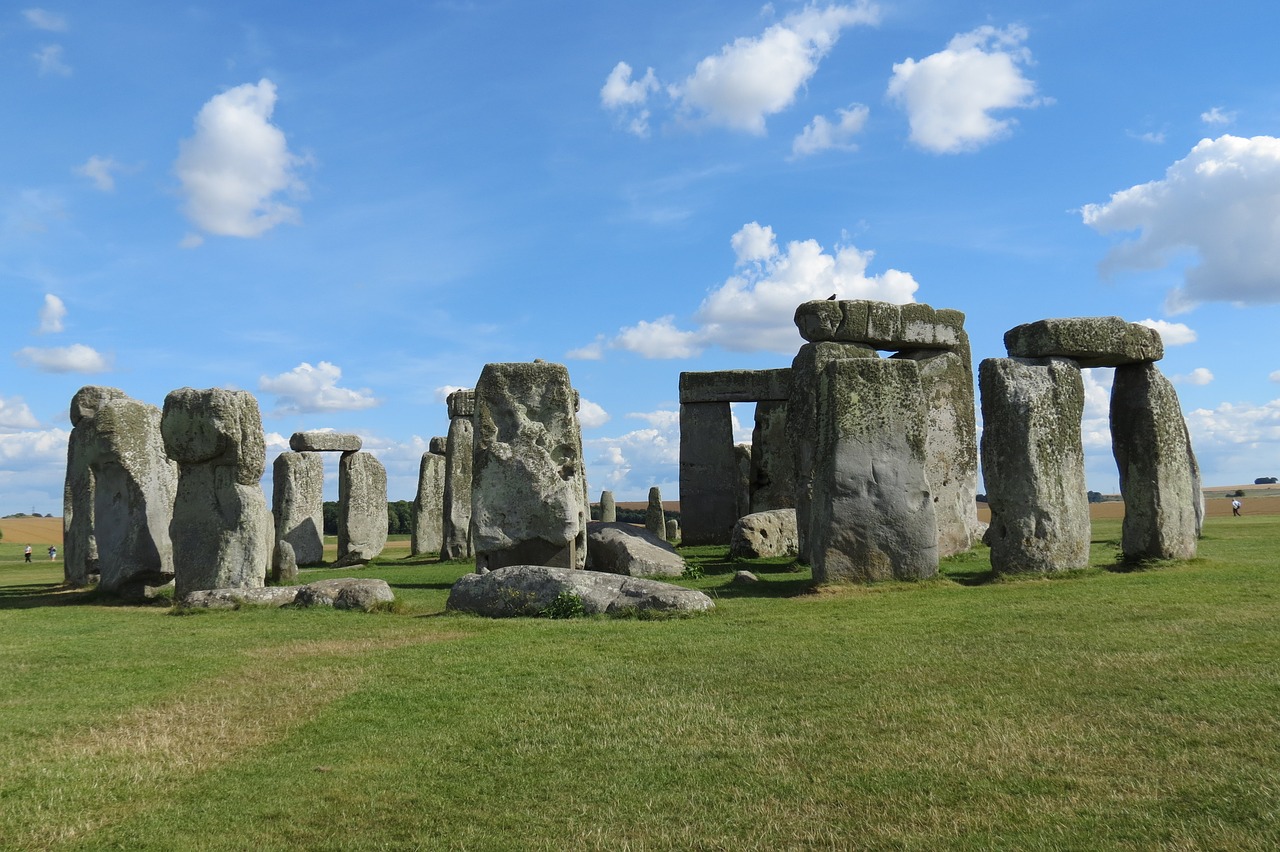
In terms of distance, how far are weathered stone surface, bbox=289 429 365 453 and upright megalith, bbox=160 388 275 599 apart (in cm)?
1110

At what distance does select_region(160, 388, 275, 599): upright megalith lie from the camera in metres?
13.3

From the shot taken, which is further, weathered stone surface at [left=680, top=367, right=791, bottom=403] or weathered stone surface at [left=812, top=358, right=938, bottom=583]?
weathered stone surface at [left=680, top=367, right=791, bottom=403]

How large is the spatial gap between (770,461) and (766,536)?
593 cm

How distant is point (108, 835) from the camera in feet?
15.3

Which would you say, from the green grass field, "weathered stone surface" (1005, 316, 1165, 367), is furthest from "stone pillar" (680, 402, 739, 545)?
the green grass field

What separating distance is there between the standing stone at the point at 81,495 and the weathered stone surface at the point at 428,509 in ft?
27.7

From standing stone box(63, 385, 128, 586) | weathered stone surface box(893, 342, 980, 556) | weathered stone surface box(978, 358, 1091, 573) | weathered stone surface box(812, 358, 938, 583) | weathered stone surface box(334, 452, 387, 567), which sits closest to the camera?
weathered stone surface box(812, 358, 938, 583)

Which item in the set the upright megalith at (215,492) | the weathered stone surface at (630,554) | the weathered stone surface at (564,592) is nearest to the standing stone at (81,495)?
the upright megalith at (215,492)

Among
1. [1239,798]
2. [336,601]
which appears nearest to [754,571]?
[336,601]

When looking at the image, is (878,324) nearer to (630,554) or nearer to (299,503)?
(630,554)

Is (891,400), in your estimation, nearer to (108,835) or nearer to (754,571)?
(754,571)

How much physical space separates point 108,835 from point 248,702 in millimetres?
2443

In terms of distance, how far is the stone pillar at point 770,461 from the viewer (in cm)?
2391

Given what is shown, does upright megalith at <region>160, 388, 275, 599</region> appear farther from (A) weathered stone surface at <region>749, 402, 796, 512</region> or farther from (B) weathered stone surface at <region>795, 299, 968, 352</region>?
(A) weathered stone surface at <region>749, 402, 796, 512</region>
